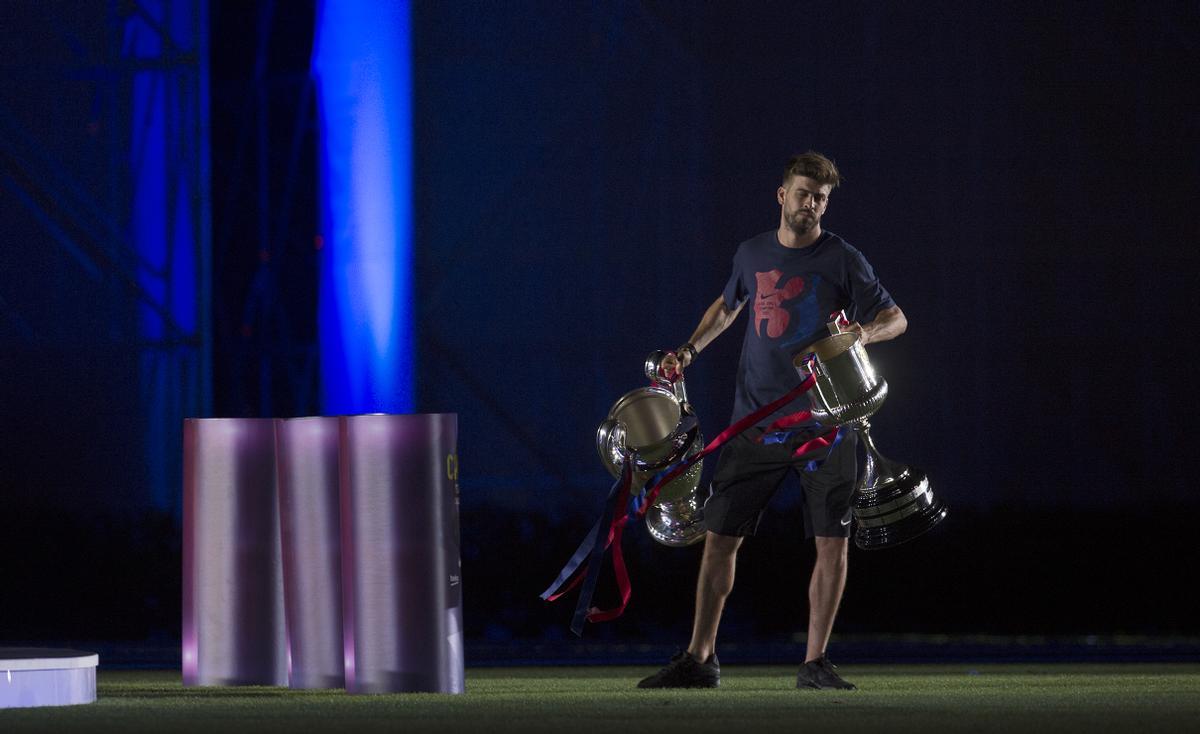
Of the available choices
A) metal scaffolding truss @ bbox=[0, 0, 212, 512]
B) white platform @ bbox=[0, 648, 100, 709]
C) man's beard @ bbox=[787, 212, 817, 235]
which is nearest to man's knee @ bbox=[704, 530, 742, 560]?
man's beard @ bbox=[787, 212, 817, 235]

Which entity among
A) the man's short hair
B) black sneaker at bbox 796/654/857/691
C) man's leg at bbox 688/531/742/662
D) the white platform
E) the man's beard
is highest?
the man's short hair

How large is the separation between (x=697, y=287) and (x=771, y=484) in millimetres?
2621

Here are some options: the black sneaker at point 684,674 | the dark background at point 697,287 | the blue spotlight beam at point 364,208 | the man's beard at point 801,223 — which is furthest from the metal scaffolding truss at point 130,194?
the man's beard at point 801,223

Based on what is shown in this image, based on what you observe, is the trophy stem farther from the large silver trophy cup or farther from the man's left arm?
the man's left arm

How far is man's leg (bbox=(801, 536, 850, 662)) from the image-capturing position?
4.08 meters

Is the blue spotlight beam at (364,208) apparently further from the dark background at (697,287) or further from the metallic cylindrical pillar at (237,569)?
the metallic cylindrical pillar at (237,569)

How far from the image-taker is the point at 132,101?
7.10 meters

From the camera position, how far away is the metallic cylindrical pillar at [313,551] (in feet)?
13.4

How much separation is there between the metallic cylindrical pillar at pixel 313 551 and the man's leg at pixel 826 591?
42.3 inches

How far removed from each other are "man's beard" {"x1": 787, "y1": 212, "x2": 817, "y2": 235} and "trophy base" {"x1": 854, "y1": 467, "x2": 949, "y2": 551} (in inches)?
23.4

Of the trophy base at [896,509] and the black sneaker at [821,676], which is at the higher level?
the trophy base at [896,509]

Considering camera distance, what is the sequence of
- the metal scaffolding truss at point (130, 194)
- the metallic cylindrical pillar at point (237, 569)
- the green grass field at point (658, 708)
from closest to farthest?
the green grass field at point (658, 708) → the metallic cylindrical pillar at point (237, 569) → the metal scaffolding truss at point (130, 194)

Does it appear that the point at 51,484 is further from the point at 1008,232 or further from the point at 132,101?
the point at 1008,232

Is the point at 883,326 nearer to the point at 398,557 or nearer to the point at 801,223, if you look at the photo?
Answer: the point at 801,223
